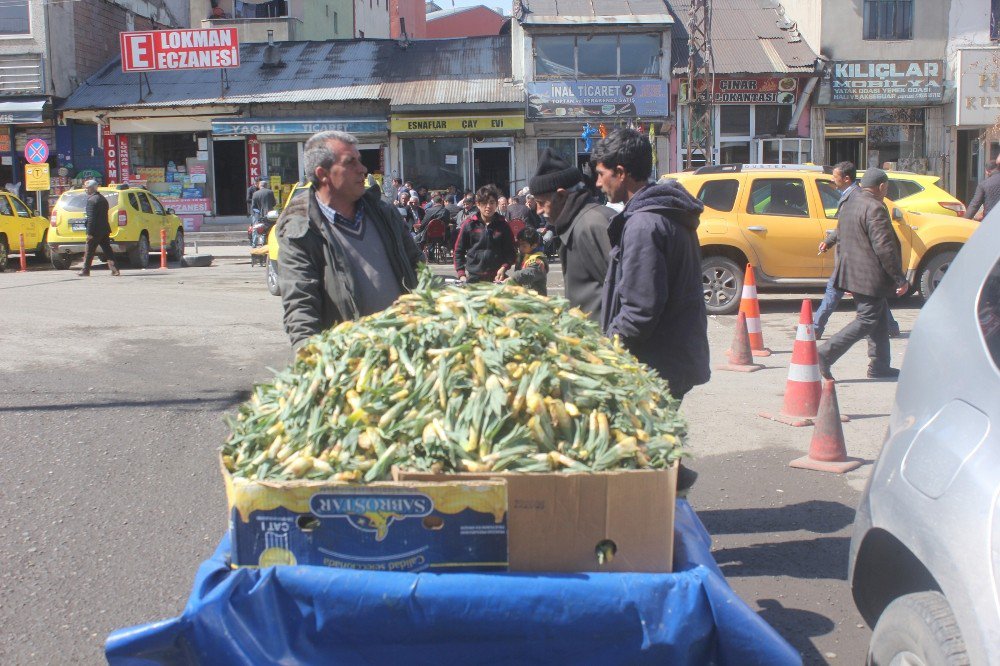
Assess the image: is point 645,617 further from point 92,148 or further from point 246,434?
point 92,148

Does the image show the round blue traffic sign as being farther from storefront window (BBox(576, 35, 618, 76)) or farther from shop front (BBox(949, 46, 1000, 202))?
shop front (BBox(949, 46, 1000, 202))

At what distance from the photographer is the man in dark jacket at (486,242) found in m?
8.81

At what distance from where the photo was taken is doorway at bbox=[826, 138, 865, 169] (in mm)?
28250

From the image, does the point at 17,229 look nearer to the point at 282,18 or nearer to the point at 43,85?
the point at 43,85

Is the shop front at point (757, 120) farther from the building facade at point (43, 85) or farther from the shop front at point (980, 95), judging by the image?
the building facade at point (43, 85)

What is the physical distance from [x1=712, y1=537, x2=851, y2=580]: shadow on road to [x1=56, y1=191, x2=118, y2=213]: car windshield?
18592 mm

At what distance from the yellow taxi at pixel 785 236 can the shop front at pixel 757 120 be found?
15456 mm

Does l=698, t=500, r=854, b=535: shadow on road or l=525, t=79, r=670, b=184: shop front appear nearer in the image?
l=698, t=500, r=854, b=535: shadow on road

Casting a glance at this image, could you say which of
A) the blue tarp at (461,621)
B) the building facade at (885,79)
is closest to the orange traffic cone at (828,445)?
the blue tarp at (461,621)

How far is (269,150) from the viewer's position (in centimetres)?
2866

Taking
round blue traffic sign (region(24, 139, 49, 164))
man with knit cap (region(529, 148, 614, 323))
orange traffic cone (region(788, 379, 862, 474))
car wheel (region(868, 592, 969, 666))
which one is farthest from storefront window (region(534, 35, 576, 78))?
car wheel (region(868, 592, 969, 666))

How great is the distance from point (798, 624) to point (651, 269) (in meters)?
1.64

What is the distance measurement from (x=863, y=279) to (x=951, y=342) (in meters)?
5.60

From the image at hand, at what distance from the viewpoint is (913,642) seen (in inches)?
101
